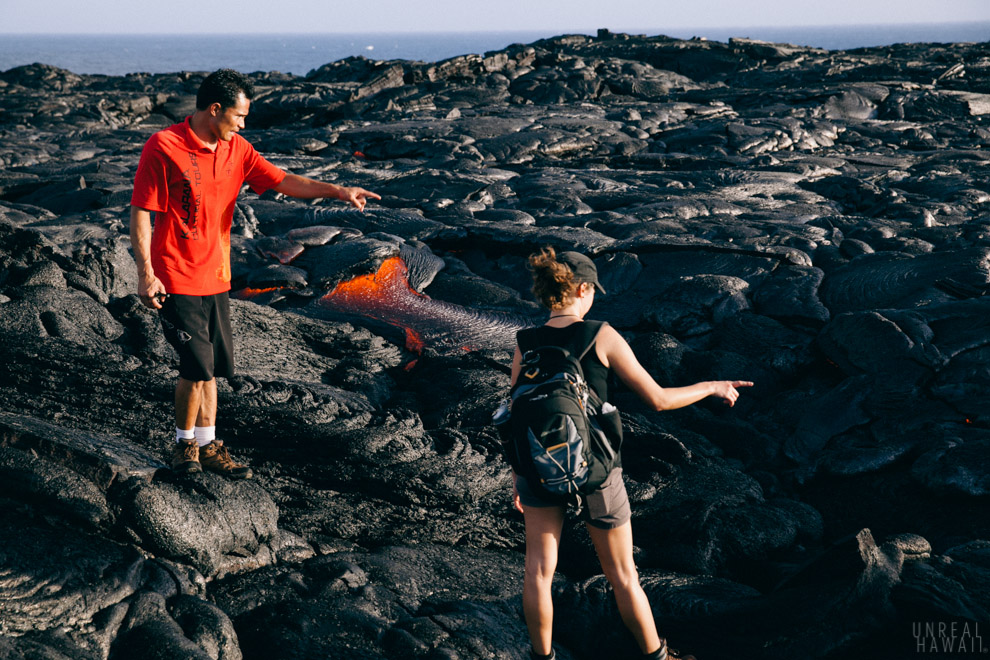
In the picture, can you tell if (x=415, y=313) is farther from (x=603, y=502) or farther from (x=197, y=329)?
(x=603, y=502)

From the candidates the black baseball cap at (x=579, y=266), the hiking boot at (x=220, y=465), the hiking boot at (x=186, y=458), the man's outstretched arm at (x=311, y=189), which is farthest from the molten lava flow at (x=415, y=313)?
the black baseball cap at (x=579, y=266)

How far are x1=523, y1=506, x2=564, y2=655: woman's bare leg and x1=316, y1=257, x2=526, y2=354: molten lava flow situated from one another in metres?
3.63

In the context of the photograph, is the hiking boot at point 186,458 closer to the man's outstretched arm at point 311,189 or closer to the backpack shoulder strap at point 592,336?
the man's outstretched arm at point 311,189

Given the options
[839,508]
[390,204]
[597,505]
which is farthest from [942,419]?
[390,204]

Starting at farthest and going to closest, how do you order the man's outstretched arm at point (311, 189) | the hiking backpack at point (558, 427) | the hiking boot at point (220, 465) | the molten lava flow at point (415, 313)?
1. the molten lava flow at point (415, 313)
2. the man's outstretched arm at point (311, 189)
3. the hiking boot at point (220, 465)
4. the hiking backpack at point (558, 427)

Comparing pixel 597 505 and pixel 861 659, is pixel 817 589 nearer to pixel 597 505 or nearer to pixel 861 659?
pixel 861 659

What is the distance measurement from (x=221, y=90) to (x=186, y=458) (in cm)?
170

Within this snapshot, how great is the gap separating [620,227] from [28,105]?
1804 centimetres

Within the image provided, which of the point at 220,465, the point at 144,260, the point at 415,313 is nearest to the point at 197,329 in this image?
the point at 144,260

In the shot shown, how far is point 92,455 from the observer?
315 centimetres

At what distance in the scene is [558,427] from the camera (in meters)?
2.38

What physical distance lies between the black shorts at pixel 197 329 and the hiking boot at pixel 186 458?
34 cm

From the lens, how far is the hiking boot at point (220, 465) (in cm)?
359

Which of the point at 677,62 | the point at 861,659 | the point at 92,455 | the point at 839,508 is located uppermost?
the point at 677,62
